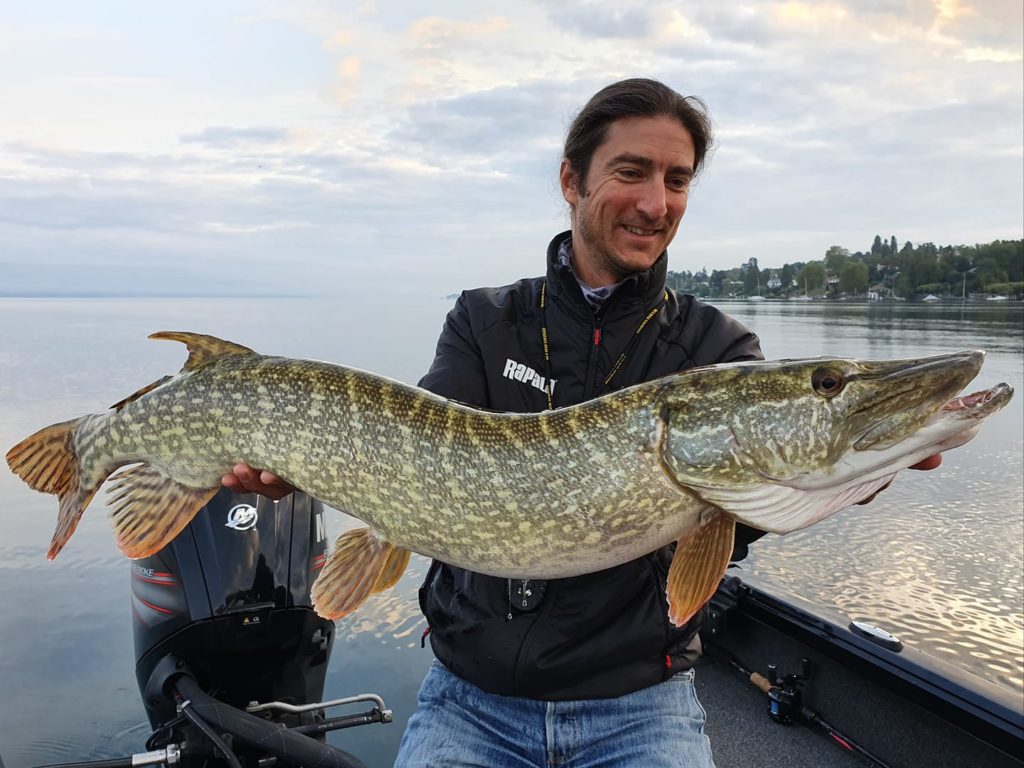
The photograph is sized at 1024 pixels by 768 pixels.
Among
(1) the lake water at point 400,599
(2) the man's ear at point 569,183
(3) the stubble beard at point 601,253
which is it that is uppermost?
(2) the man's ear at point 569,183

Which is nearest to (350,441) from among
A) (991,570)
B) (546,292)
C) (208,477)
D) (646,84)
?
(208,477)

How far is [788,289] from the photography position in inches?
3317

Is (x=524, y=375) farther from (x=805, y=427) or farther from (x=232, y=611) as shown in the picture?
(x=232, y=611)

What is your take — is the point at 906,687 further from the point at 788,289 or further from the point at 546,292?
the point at 788,289

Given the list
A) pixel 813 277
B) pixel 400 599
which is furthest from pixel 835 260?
pixel 400 599

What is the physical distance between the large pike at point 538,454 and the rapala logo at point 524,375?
35 centimetres

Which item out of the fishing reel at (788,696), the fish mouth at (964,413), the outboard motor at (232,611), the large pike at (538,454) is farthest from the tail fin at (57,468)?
the fishing reel at (788,696)

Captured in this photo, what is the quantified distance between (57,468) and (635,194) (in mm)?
2158

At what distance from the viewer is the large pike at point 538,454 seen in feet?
5.52

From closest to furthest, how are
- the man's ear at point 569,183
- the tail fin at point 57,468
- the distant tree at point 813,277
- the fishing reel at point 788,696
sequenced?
the tail fin at point 57,468
the man's ear at point 569,183
the fishing reel at point 788,696
the distant tree at point 813,277

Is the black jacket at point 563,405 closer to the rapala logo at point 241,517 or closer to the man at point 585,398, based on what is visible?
the man at point 585,398

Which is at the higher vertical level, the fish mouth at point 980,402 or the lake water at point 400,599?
the fish mouth at point 980,402

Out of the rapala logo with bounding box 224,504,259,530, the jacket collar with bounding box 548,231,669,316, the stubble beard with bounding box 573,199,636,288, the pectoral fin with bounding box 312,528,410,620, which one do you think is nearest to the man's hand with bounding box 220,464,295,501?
the pectoral fin with bounding box 312,528,410,620

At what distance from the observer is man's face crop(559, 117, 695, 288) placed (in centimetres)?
238
